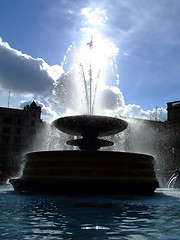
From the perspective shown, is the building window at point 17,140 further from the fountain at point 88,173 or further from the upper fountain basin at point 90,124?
the fountain at point 88,173

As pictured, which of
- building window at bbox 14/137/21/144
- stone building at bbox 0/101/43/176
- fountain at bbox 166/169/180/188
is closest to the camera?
fountain at bbox 166/169/180/188

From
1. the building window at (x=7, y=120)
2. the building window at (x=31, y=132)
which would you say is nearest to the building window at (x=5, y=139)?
the building window at (x=7, y=120)

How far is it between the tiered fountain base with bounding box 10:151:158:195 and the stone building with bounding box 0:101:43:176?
4227 centimetres

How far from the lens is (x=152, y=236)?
357 cm

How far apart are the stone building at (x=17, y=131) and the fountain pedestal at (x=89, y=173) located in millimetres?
42030

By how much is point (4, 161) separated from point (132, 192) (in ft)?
143

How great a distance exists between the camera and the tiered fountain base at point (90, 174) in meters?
9.02

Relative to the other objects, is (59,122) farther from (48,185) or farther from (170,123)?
(170,123)

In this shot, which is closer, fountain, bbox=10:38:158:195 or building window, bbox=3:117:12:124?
fountain, bbox=10:38:158:195

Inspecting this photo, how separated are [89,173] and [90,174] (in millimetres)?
46

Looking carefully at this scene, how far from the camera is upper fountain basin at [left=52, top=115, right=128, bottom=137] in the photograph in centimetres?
1125

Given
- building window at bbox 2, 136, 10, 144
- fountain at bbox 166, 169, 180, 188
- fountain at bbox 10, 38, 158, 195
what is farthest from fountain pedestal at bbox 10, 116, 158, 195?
building window at bbox 2, 136, 10, 144

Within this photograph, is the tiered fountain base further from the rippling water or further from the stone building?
the stone building

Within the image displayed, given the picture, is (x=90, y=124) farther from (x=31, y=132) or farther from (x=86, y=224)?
(x=31, y=132)
